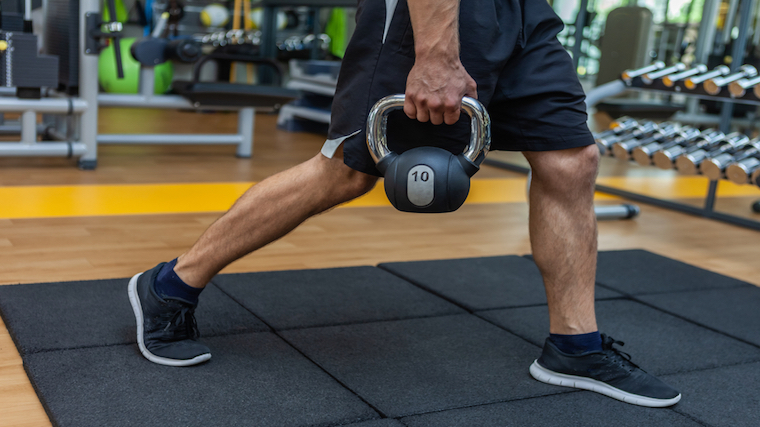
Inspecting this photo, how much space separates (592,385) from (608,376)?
4 cm

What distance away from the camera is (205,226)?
2.56 meters

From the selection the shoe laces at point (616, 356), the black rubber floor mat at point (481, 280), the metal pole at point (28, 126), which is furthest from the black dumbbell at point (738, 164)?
the metal pole at point (28, 126)

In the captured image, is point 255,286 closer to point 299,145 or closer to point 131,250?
point 131,250

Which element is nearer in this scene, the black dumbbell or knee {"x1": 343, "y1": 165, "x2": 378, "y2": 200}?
knee {"x1": 343, "y1": 165, "x2": 378, "y2": 200}

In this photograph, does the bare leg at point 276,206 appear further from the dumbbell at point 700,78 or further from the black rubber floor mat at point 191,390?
the dumbbell at point 700,78

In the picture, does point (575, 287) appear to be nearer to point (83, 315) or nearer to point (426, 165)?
point (426, 165)

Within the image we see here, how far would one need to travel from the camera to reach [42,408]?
1.25 metres

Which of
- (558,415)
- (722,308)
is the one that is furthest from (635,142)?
(558,415)

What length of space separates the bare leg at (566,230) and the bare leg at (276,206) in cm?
32

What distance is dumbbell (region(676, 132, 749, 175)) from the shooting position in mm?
2766

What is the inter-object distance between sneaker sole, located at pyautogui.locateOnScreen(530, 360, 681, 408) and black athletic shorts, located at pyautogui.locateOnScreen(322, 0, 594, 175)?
0.46 meters

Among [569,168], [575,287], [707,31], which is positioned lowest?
[575,287]

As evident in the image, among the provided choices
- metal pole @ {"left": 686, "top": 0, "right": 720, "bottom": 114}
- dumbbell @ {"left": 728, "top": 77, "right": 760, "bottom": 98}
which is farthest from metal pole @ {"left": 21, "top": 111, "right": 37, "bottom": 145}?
metal pole @ {"left": 686, "top": 0, "right": 720, "bottom": 114}

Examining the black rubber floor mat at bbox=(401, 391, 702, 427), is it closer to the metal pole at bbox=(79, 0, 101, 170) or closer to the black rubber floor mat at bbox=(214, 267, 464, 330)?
the black rubber floor mat at bbox=(214, 267, 464, 330)
